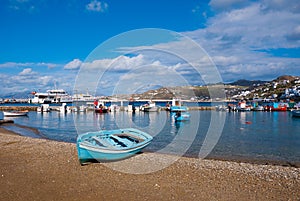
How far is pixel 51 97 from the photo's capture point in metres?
148

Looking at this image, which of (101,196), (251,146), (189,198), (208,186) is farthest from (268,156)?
(101,196)

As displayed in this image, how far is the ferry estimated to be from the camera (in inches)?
5536

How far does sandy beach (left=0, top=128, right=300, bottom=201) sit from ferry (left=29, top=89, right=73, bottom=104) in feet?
Result: 446

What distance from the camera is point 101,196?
8.37m

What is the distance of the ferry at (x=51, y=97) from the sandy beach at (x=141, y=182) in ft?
446

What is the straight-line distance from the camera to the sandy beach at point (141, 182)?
27.9 feet

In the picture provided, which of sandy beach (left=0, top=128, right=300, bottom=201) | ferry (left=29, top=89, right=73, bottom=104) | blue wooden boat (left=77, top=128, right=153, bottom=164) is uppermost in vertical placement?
ferry (left=29, top=89, right=73, bottom=104)

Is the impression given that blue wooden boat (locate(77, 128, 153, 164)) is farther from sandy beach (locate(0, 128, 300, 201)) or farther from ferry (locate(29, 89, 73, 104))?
ferry (locate(29, 89, 73, 104))

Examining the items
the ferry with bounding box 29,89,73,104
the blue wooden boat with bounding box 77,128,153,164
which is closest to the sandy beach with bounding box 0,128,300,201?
the blue wooden boat with bounding box 77,128,153,164

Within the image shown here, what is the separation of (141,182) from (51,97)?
148 meters

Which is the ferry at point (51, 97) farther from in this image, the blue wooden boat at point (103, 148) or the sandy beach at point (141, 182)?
the sandy beach at point (141, 182)

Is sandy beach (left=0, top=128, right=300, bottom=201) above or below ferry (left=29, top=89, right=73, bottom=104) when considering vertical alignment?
below

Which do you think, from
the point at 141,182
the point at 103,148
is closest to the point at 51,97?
the point at 103,148

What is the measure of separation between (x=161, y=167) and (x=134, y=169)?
130 centimetres
